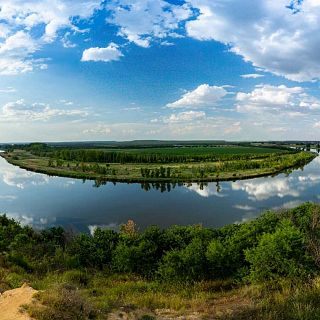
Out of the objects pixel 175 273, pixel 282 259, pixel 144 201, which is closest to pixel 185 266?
pixel 175 273

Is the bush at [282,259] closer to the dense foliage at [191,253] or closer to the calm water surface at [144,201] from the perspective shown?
the dense foliage at [191,253]

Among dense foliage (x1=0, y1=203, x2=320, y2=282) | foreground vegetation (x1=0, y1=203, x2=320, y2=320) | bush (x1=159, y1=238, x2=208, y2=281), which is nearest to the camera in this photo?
foreground vegetation (x1=0, y1=203, x2=320, y2=320)

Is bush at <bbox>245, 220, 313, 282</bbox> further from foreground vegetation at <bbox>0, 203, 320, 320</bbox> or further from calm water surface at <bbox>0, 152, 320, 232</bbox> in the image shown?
calm water surface at <bbox>0, 152, 320, 232</bbox>

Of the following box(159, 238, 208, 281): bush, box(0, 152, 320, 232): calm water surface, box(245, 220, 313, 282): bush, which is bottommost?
box(0, 152, 320, 232): calm water surface

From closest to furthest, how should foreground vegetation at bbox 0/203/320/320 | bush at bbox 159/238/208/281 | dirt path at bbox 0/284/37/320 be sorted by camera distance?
1. dirt path at bbox 0/284/37/320
2. foreground vegetation at bbox 0/203/320/320
3. bush at bbox 159/238/208/281

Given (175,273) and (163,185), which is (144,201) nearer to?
(163,185)

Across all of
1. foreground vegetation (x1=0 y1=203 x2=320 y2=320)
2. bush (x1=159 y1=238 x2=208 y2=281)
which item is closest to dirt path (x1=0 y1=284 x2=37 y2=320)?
foreground vegetation (x1=0 y1=203 x2=320 y2=320)
